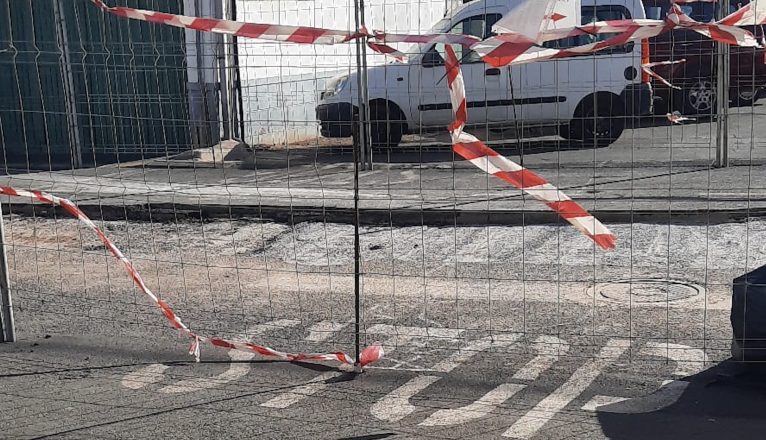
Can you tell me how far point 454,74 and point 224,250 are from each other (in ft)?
14.4

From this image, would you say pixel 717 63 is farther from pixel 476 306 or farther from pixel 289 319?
pixel 289 319

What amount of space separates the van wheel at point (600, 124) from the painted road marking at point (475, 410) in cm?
548

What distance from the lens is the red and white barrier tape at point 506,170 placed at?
17.0 ft

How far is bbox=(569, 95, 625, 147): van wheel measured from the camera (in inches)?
429

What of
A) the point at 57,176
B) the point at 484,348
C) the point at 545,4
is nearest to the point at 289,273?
the point at 484,348

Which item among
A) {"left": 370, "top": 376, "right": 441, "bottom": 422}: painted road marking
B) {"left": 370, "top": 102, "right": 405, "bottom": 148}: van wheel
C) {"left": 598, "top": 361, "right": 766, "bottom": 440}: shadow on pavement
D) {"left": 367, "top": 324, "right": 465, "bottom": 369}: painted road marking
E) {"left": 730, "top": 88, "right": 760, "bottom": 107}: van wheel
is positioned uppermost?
{"left": 730, "top": 88, "right": 760, "bottom": 107}: van wheel

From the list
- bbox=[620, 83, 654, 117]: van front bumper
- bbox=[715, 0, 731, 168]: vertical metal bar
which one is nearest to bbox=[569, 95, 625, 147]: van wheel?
bbox=[620, 83, 654, 117]: van front bumper

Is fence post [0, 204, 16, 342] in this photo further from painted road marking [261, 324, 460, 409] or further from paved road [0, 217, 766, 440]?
painted road marking [261, 324, 460, 409]

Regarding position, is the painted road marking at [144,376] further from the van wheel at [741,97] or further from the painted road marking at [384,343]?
the van wheel at [741,97]

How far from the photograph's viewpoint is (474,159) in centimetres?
527

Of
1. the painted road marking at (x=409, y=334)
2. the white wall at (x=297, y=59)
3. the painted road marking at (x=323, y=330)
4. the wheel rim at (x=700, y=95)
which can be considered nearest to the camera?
the painted road marking at (x=409, y=334)

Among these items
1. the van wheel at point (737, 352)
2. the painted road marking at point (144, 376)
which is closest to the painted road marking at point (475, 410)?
the van wheel at point (737, 352)

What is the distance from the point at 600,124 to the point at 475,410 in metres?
7.32

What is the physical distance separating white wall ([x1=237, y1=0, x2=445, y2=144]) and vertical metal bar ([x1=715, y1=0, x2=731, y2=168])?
3455 mm
